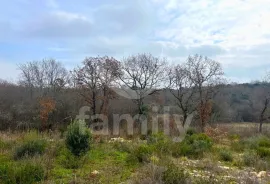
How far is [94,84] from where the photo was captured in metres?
21.5

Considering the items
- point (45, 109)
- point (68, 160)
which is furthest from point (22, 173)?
point (45, 109)

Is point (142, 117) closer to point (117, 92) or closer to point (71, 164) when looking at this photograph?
point (117, 92)

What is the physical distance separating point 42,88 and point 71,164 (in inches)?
879

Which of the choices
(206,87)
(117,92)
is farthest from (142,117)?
(206,87)

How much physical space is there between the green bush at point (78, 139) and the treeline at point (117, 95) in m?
12.3

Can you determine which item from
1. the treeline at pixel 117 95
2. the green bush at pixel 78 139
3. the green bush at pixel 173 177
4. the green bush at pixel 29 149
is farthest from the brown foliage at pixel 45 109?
the green bush at pixel 173 177

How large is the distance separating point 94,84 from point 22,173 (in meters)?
16.5

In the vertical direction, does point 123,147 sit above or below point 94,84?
below

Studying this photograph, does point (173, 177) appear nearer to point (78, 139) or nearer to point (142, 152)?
point (142, 152)

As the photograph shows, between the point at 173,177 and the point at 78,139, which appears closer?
the point at 173,177

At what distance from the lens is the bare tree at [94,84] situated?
70.7ft

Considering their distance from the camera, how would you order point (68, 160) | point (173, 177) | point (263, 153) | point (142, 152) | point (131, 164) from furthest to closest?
point (263, 153) < point (142, 152) < point (131, 164) < point (68, 160) < point (173, 177)

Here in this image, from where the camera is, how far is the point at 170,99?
2569cm

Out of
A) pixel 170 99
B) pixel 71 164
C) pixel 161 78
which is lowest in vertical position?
pixel 71 164
